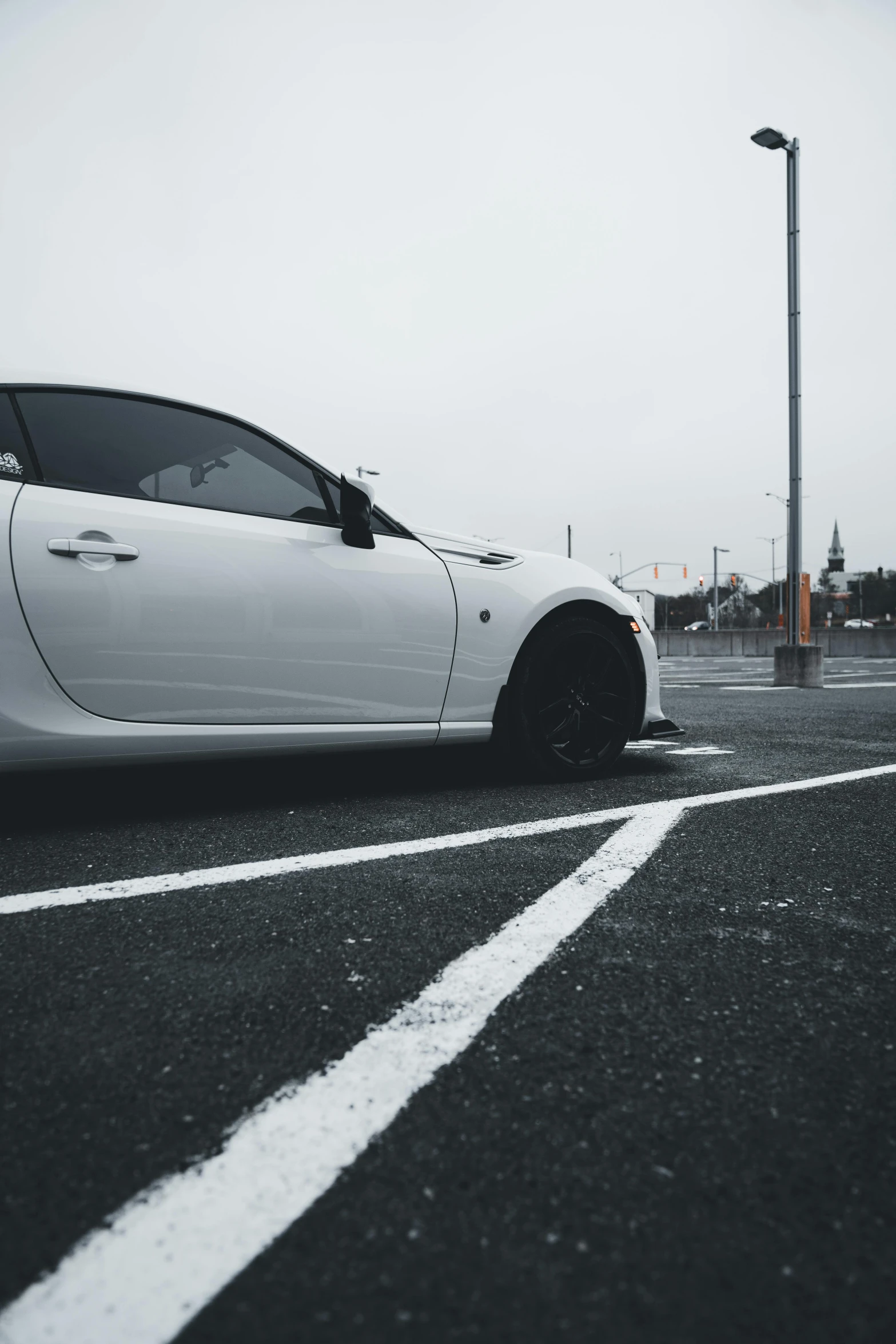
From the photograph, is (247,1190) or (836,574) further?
(836,574)

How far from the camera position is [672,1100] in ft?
3.87

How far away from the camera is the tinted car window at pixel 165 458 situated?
278cm

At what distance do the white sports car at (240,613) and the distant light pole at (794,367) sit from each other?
8.44 metres

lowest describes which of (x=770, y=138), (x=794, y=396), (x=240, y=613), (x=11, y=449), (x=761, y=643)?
(x=761, y=643)

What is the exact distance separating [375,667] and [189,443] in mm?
1091

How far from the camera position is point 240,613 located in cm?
292

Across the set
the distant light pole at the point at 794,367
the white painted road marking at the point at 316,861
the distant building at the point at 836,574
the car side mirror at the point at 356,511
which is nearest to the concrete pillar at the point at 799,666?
the distant light pole at the point at 794,367

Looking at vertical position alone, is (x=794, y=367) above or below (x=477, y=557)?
above

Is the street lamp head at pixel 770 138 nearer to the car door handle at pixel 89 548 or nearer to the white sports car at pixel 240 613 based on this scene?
the white sports car at pixel 240 613

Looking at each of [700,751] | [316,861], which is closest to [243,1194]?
[316,861]

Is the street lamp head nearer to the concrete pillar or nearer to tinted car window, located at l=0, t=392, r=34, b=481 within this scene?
the concrete pillar

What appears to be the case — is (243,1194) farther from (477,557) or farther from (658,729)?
(658,729)

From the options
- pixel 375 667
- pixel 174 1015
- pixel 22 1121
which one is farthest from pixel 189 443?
pixel 22 1121

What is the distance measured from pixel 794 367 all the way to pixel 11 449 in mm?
10946
